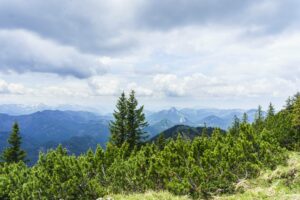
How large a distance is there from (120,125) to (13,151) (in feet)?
92.4

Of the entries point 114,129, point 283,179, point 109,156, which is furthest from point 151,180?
point 114,129

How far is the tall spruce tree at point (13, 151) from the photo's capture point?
59.8 metres

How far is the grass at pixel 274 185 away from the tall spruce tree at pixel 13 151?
55726 millimetres

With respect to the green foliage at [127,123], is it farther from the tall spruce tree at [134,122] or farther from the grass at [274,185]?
the grass at [274,185]

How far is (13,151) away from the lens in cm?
6075

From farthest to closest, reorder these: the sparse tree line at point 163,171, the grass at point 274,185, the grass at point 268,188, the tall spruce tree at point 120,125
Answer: the tall spruce tree at point 120,125, the sparse tree line at point 163,171, the grass at point 268,188, the grass at point 274,185

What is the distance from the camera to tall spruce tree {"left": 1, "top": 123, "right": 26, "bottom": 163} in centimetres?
5981

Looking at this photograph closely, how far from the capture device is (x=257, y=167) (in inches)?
750

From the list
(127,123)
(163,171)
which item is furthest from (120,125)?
(163,171)

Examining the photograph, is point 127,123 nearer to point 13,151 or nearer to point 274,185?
point 13,151

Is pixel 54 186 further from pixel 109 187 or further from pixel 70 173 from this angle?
pixel 109 187

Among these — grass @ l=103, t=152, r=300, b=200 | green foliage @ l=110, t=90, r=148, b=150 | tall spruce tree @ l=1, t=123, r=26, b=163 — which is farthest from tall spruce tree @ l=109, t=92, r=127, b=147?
grass @ l=103, t=152, r=300, b=200

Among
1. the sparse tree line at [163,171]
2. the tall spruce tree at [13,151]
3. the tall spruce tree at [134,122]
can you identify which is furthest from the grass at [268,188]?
the tall spruce tree at [13,151]

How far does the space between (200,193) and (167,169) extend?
341 centimetres
